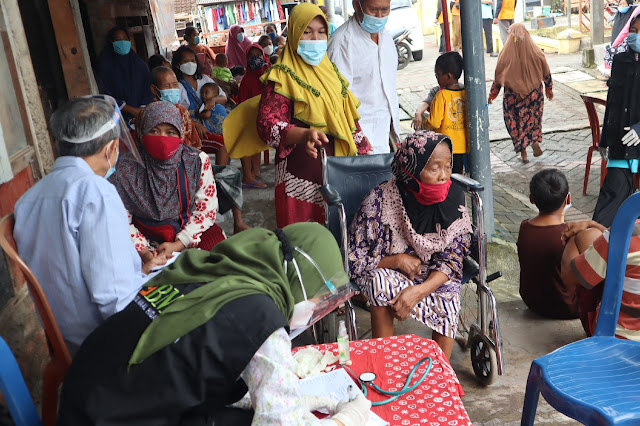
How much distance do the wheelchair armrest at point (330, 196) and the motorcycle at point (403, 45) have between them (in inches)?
483

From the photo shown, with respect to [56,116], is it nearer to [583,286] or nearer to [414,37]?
[583,286]

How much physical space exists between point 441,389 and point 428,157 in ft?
3.94

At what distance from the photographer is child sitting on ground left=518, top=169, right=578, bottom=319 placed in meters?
3.48

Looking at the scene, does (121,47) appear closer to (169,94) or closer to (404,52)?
(169,94)

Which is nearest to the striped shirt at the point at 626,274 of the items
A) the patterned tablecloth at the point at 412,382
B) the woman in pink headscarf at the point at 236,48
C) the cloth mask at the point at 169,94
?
the patterned tablecloth at the point at 412,382

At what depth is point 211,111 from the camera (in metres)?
6.25

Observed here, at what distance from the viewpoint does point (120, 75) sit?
5.74 metres

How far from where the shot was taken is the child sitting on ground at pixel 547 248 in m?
3.48

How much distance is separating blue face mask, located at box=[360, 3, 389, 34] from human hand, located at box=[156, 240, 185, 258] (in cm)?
171

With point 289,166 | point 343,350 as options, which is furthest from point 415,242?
point 343,350

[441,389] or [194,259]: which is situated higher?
[194,259]

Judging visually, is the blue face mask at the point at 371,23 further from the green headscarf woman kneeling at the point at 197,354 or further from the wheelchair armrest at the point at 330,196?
the green headscarf woman kneeling at the point at 197,354

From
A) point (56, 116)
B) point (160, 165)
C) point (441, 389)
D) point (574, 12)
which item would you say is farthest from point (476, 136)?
point (574, 12)

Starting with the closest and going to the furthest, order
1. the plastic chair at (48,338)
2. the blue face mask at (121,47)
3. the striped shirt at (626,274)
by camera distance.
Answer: the plastic chair at (48,338)
the striped shirt at (626,274)
the blue face mask at (121,47)
